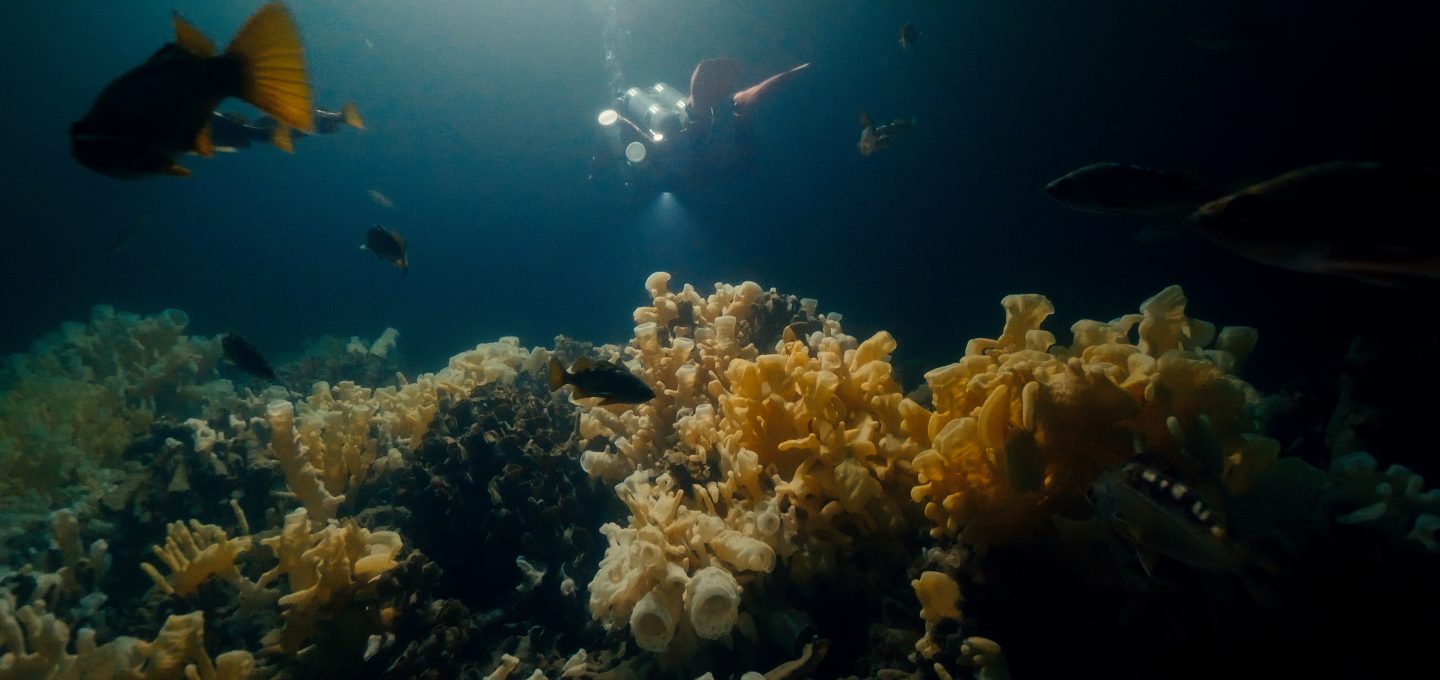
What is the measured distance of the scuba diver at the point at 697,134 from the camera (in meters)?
12.6

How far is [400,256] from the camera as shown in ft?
17.7

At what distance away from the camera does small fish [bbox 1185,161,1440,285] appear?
3.64 feet

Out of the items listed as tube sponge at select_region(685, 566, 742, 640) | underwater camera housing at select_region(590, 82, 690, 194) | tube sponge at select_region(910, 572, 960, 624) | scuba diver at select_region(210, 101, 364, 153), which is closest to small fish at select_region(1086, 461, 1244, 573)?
tube sponge at select_region(910, 572, 960, 624)

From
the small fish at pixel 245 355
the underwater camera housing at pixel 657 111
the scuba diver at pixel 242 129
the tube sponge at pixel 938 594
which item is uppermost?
the underwater camera housing at pixel 657 111

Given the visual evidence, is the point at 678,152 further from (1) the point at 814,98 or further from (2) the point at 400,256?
(2) the point at 400,256

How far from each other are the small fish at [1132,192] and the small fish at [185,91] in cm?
295

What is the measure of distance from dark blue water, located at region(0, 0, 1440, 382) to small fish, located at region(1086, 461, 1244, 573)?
113 inches

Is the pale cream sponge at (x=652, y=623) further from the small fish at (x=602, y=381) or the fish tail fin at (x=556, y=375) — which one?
the fish tail fin at (x=556, y=375)

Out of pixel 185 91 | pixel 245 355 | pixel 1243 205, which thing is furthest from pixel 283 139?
pixel 1243 205

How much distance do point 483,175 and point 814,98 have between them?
30.8 m

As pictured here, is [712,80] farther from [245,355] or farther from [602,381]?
[602,381]

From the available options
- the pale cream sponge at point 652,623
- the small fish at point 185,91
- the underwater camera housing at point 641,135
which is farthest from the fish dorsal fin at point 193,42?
the underwater camera housing at point 641,135

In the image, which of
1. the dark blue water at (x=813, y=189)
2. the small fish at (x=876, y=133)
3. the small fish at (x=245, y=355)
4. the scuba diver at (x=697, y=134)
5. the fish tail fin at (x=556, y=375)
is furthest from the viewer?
the scuba diver at (x=697, y=134)

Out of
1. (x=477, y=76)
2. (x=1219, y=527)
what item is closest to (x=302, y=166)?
(x=477, y=76)
